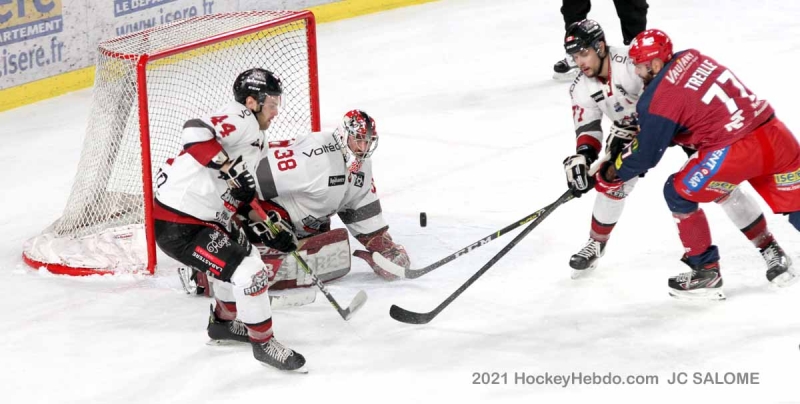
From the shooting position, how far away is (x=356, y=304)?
4.20 meters

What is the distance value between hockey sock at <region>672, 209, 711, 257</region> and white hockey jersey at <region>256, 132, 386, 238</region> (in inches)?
47.5

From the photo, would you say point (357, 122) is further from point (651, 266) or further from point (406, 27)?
point (406, 27)

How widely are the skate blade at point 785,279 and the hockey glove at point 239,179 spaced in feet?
6.38

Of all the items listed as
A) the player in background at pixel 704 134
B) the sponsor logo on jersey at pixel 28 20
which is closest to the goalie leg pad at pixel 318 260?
the player in background at pixel 704 134

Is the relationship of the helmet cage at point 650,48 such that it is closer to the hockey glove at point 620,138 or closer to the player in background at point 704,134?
the player in background at point 704,134

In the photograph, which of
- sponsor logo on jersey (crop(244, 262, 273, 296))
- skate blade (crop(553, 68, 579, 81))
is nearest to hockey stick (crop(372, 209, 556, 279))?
sponsor logo on jersey (crop(244, 262, 273, 296))

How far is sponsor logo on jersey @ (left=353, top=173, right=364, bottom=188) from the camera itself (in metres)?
4.52

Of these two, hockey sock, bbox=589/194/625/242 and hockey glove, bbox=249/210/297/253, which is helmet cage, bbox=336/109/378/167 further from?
hockey sock, bbox=589/194/625/242

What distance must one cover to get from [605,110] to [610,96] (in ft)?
0.25

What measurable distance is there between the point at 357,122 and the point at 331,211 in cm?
42

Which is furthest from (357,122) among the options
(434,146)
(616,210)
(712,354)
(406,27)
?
(406,27)

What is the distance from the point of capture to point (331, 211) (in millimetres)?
4574

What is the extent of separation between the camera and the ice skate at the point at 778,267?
425cm

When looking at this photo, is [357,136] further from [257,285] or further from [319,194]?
[257,285]
